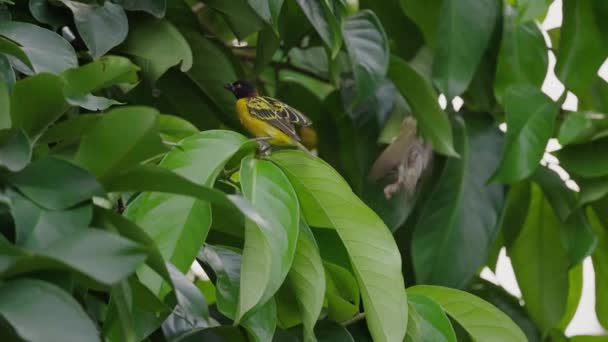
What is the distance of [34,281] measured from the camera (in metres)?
0.98

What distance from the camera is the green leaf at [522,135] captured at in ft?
7.29

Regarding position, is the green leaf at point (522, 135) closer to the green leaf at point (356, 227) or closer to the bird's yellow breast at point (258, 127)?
the bird's yellow breast at point (258, 127)

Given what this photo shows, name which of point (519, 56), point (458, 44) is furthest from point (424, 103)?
point (519, 56)

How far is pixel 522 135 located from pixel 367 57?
0.41 m

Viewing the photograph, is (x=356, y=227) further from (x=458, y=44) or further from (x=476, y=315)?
(x=458, y=44)

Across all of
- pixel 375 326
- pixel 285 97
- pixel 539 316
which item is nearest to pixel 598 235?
pixel 539 316

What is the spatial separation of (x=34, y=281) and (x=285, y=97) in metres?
1.62

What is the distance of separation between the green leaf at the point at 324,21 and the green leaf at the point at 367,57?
0.11 metres

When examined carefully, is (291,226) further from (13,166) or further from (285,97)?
(285,97)

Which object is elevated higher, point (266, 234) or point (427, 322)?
point (266, 234)

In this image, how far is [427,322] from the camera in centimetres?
156

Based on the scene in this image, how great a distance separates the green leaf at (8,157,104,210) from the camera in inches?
41.8

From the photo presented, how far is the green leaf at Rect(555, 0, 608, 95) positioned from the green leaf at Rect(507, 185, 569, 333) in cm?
41

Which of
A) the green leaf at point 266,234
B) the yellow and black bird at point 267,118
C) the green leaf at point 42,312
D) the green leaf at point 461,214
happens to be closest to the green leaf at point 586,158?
the green leaf at point 461,214
